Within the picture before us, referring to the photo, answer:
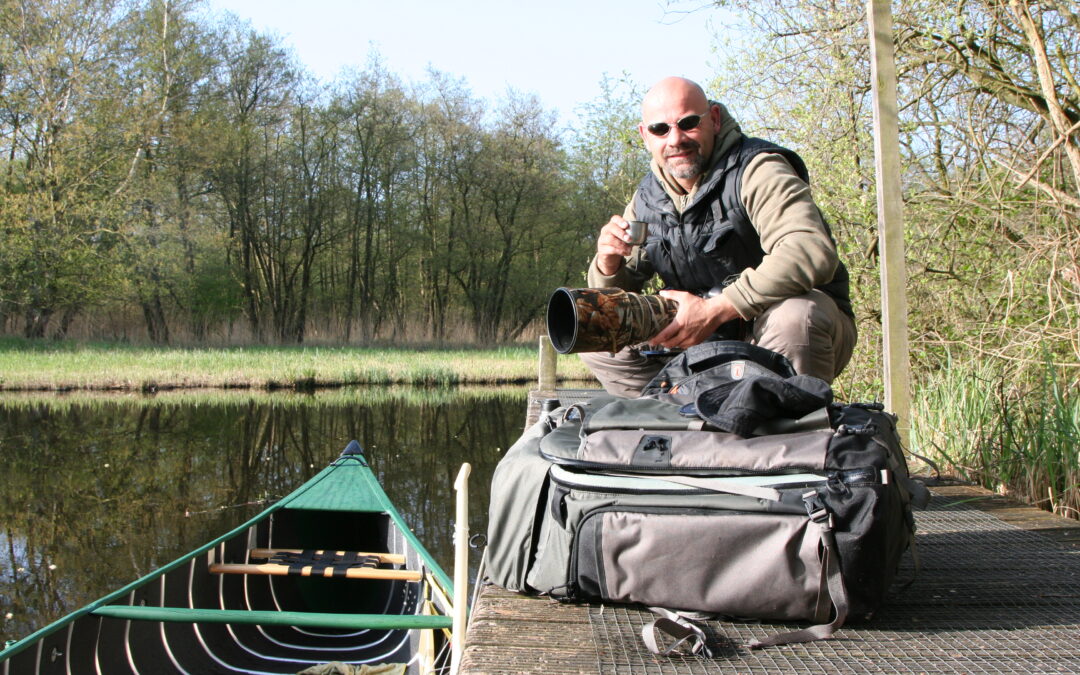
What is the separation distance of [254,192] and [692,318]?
22855 mm

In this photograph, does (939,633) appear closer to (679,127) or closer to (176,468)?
(679,127)

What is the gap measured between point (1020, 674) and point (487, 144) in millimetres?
24065

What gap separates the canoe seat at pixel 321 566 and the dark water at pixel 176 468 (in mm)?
1093

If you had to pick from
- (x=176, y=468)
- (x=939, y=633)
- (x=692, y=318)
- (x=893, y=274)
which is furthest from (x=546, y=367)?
(x=939, y=633)

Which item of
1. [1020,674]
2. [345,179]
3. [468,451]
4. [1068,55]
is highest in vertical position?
[345,179]

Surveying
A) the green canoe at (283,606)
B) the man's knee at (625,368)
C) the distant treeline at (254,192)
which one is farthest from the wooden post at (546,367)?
the distant treeline at (254,192)

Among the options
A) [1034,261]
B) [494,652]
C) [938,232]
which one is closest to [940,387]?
[1034,261]

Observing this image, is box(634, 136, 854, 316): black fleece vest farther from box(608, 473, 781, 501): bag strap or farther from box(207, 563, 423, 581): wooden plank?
box(207, 563, 423, 581): wooden plank

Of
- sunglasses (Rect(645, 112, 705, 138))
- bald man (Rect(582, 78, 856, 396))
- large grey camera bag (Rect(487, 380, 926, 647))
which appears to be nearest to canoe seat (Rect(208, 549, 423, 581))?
bald man (Rect(582, 78, 856, 396))

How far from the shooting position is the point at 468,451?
29.4 feet

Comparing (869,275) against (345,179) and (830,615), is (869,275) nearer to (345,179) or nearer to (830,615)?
(830,615)

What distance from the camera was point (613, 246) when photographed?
Result: 220 cm

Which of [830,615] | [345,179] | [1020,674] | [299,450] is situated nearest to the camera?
[1020,674]

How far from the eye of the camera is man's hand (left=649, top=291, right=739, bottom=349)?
6.52ft
